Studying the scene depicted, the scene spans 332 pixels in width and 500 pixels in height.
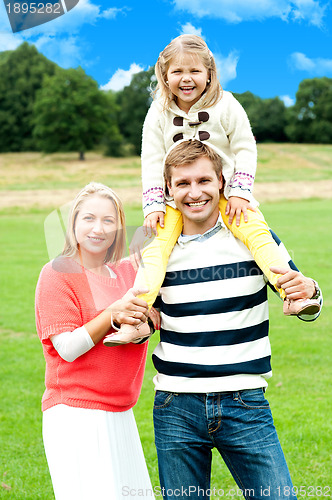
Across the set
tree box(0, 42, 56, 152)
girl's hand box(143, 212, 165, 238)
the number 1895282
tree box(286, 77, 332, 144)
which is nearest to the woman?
girl's hand box(143, 212, 165, 238)

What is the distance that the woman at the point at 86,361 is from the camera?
250cm

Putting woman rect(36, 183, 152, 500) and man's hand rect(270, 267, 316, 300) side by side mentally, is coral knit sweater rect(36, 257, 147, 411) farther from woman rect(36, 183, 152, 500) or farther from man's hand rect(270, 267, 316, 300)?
man's hand rect(270, 267, 316, 300)

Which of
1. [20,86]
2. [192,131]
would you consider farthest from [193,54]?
[20,86]

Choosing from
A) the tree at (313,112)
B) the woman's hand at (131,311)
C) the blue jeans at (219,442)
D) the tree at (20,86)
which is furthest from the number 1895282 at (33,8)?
the tree at (313,112)

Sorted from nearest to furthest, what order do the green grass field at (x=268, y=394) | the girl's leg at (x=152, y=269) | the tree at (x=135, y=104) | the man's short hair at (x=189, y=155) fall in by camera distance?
the girl's leg at (x=152, y=269)
the man's short hair at (x=189, y=155)
the tree at (x=135, y=104)
the green grass field at (x=268, y=394)

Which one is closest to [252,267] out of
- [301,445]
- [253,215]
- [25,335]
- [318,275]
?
[253,215]

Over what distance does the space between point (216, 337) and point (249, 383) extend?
22 cm

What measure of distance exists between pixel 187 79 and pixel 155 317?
42.0 inches

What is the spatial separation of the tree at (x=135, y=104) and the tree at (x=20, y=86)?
3.63 ft

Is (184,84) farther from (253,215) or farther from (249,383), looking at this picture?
(249,383)

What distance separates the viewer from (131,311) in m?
2.31

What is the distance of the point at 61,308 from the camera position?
252cm

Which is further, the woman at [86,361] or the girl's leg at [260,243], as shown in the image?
the woman at [86,361]

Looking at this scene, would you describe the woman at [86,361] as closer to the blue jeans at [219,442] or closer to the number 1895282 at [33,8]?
the blue jeans at [219,442]
